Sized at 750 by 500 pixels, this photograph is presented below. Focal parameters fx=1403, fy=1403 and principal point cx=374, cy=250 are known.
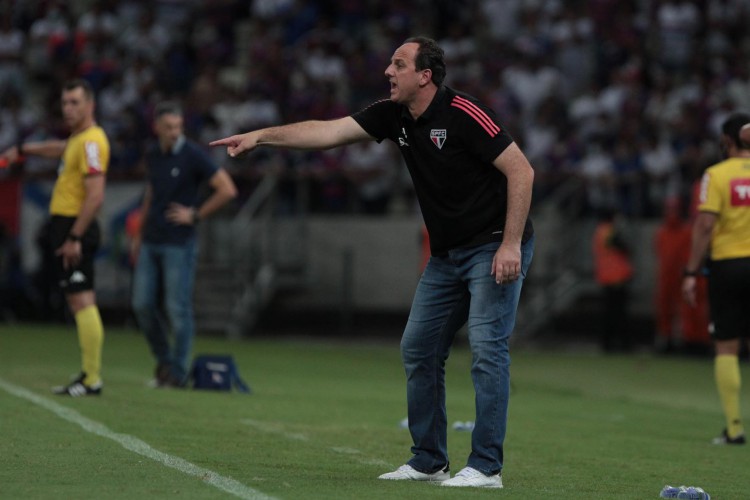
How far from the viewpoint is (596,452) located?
9.50m

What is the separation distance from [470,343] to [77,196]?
5.19 meters

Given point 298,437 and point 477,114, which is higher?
point 477,114

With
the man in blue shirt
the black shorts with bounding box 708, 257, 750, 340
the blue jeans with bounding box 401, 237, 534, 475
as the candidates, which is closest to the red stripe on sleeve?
the blue jeans with bounding box 401, 237, 534, 475

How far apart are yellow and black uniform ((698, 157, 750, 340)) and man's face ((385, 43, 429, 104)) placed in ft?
13.0

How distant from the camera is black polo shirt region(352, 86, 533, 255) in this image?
7258 millimetres

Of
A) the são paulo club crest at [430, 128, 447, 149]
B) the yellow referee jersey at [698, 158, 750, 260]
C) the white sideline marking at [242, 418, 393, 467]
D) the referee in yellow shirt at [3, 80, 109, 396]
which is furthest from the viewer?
the referee in yellow shirt at [3, 80, 109, 396]

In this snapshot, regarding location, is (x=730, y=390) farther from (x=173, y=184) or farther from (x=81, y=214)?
(x=173, y=184)

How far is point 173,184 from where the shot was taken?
12.9 metres

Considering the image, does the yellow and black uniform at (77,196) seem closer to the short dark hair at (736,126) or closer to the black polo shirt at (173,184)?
the black polo shirt at (173,184)

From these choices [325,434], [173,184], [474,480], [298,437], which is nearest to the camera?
[474,480]

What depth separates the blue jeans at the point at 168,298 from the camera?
41.6ft

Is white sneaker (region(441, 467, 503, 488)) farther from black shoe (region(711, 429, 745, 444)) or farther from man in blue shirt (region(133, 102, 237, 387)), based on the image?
Answer: man in blue shirt (region(133, 102, 237, 387))

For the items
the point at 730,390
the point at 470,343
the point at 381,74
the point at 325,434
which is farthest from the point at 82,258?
the point at 381,74

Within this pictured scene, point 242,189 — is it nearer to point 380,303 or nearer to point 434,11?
point 380,303
